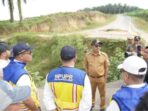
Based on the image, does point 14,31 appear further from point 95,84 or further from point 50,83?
point 50,83

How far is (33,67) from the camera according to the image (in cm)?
2466

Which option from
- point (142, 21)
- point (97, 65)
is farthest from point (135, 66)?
point (142, 21)

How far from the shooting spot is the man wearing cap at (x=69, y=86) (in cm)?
475

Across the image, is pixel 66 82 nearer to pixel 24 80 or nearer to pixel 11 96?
pixel 24 80

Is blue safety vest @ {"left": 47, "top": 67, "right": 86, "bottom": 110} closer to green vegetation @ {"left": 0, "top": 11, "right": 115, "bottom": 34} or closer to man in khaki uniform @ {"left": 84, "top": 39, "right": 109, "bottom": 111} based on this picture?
man in khaki uniform @ {"left": 84, "top": 39, "right": 109, "bottom": 111}

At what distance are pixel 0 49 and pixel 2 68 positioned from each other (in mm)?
630

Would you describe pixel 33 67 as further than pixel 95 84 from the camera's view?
Yes

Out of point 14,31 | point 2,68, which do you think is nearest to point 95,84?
point 2,68

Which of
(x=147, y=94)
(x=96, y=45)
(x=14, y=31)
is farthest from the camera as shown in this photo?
(x=14, y=31)

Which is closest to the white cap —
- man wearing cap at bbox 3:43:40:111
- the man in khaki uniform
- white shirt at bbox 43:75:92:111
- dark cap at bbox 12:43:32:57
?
white shirt at bbox 43:75:92:111

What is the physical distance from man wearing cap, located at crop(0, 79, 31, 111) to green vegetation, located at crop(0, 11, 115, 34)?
3753 centimetres

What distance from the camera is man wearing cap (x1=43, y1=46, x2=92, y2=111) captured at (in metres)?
4.75

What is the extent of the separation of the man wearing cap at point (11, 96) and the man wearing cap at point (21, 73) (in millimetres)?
1129

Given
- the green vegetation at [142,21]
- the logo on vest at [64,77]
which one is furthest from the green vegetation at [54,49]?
the green vegetation at [142,21]
